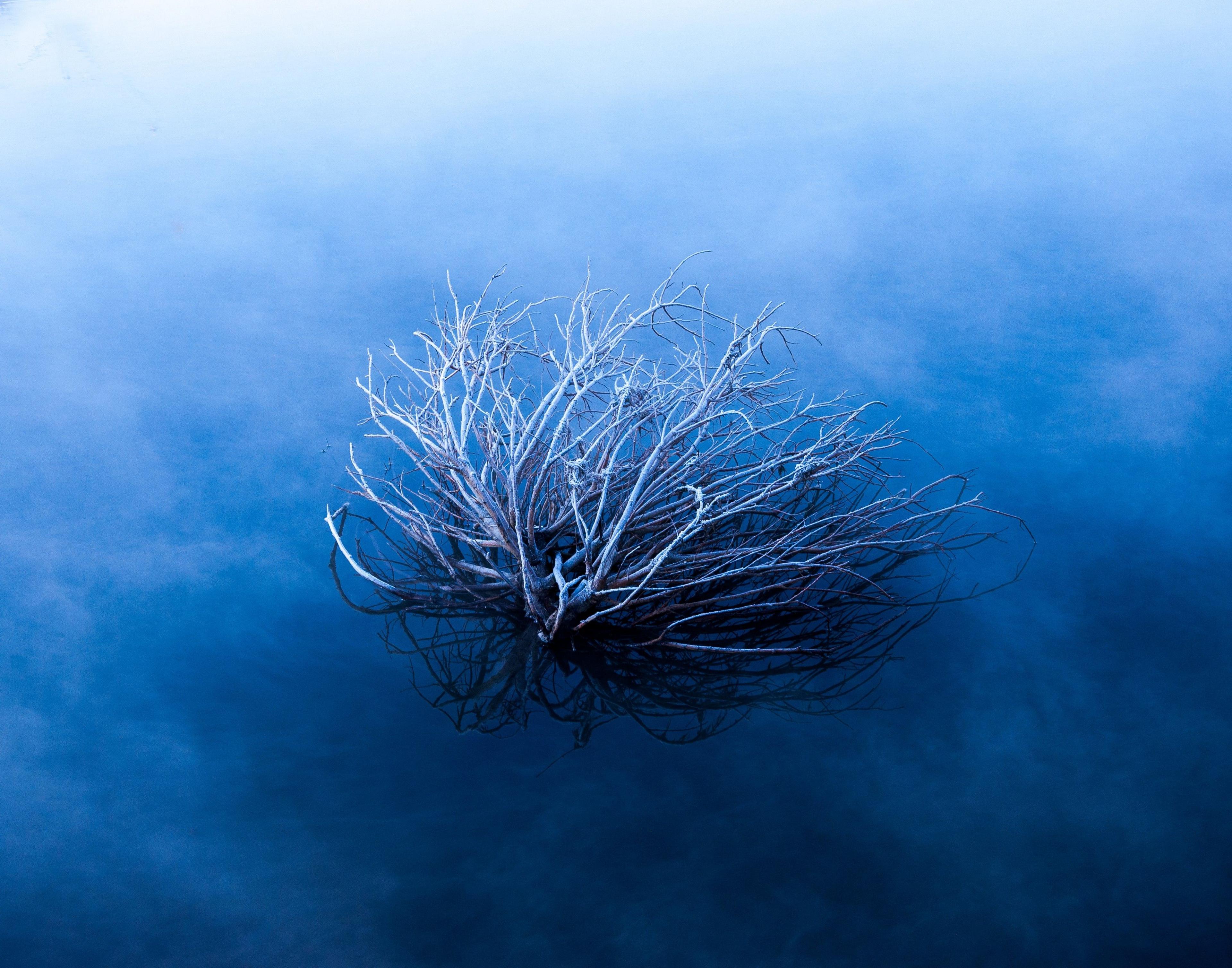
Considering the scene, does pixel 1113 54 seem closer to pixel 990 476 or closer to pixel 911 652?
pixel 990 476

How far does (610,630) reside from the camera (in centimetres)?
502

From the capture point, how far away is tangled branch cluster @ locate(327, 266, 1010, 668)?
16.1 ft

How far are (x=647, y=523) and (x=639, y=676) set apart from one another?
76cm

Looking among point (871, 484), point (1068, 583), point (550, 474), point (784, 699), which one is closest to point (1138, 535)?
point (1068, 583)

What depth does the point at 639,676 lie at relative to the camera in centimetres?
505

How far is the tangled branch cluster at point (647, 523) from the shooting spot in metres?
4.90

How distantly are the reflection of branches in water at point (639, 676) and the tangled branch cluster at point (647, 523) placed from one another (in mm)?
27

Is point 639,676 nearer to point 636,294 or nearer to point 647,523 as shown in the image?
point 647,523

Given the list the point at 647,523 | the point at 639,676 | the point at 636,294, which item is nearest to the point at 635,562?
the point at 647,523

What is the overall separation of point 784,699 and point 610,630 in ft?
3.01

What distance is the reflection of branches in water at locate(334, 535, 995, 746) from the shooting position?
4.99m

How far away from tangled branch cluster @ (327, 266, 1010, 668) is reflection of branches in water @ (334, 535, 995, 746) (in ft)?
0.09

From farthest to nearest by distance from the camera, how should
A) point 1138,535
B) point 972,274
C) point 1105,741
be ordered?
1. point 972,274
2. point 1138,535
3. point 1105,741

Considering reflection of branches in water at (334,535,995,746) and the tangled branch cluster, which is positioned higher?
the tangled branch cluster
